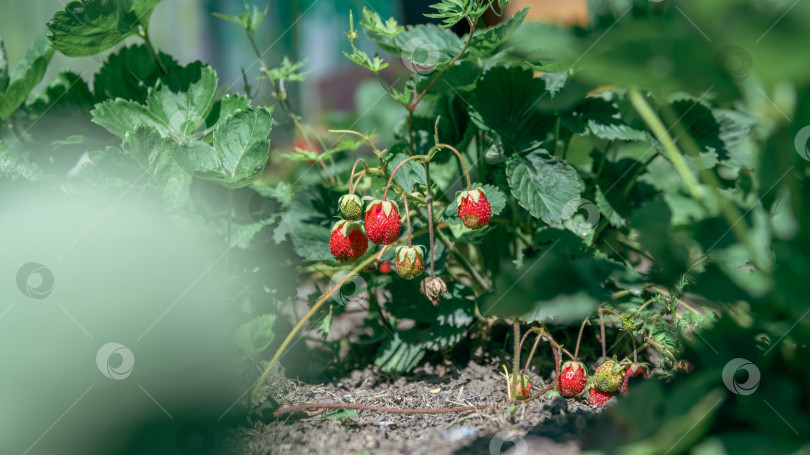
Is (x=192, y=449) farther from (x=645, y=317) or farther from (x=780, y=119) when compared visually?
(x=780, y=119)

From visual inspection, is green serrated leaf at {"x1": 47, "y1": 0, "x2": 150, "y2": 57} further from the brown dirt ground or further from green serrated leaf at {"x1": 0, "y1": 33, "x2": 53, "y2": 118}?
the brown dirt ground

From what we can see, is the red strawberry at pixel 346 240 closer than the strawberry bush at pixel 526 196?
No

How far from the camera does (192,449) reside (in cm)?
90

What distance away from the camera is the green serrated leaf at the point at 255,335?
1.07 meters

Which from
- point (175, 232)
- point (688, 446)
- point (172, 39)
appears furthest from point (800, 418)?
point (172, 39)

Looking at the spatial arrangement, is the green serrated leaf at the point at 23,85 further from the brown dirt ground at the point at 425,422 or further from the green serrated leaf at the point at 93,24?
the brown dirt ground at the point at 425,422

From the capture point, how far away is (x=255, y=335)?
107 cm

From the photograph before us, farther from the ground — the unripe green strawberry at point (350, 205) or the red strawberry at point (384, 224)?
the unripe green strawberry at point (350, 205)

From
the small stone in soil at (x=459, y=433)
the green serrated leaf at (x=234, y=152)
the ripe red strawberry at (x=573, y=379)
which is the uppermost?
the green serrated leaf at (x=234, y=152)

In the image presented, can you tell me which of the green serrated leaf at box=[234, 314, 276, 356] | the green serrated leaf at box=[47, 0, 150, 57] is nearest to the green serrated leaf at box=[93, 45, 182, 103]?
the green serrated leaf at box=[47, 0, 150, 57]

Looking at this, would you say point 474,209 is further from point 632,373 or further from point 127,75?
point 127,75

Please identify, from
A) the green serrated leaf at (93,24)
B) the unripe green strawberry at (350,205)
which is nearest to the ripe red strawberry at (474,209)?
the unripe green strawberry at (350,205)

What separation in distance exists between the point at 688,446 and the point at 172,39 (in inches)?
158

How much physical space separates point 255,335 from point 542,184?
546 millimetres
